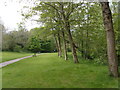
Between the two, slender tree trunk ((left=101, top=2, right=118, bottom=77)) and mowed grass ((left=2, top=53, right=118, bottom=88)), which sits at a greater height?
slender tree trunk ((left=101, top=2, right=118, bottom=77))

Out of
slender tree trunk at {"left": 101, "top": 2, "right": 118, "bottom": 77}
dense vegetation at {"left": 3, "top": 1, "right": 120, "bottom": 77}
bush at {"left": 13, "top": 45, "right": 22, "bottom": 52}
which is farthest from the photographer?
bush at {"left": 13, "top": 45, "right": 22, "bottom": 52}

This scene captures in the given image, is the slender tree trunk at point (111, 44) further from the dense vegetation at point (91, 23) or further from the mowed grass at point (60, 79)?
the mowed grass at point (60, 79)

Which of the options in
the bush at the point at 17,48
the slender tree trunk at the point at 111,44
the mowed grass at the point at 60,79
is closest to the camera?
the mowed grass at the point at 60,79

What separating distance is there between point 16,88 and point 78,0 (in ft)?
27.0

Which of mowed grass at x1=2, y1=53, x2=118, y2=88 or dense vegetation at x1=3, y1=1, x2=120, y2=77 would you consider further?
dense vegetation at x1=3, y1=1, x2=120, y2=77

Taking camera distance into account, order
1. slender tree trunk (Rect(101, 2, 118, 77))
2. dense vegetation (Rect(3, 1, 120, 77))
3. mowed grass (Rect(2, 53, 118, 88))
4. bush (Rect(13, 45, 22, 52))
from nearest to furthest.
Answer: mowed grass (Rect(2, 53, 118, 88)) → slender tree trunk (Rect(101, 2, 118, 77)) → dense vegetation (Rect(3, 1, 120, 77)) → bush (Rect(13, 45, 22, 52))

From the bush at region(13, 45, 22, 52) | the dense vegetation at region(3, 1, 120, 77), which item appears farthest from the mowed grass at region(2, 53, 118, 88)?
the bush at region(13, 45, 22, 52)

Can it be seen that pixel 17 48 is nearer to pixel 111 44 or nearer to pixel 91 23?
pixel 91 23

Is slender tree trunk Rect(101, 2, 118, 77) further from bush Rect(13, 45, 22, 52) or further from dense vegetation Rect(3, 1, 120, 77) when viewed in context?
bush Rect(13, 45, 22, 52)

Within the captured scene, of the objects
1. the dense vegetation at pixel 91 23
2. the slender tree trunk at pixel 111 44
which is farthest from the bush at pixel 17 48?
the slender tree trunk at pixel 111 44

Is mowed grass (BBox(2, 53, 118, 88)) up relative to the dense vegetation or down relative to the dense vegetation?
down

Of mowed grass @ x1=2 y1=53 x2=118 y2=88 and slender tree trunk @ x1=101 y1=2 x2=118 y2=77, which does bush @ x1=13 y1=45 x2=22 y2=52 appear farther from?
slender tree trunk @ x1=101 y1=2 x2=118 y2=77

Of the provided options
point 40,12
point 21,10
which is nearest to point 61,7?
point 40,12

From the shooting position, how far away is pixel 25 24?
11.1 metres
